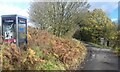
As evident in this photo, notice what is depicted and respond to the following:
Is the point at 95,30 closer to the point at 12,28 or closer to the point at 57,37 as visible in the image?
the point at 57,37

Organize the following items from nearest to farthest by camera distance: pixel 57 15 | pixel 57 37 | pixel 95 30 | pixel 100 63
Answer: pixel 100 63
pixel 57 37
pixel 57 15
pixel 95 30

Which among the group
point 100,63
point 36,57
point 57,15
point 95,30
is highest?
point 57,15

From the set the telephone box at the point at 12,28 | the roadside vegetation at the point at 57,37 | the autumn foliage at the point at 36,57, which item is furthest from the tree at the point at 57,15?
the telephone box at the point at 12,28

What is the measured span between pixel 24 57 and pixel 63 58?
192 inches

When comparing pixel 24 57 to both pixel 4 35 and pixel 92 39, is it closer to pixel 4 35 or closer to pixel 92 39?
pixel 4 35

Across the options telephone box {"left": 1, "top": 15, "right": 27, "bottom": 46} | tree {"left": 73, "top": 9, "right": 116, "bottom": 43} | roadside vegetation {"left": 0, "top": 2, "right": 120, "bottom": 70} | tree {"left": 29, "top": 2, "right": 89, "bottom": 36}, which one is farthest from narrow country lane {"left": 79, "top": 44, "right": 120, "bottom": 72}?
tree {"left": 73, "top": 9, "right": 116, "bottom": 43}

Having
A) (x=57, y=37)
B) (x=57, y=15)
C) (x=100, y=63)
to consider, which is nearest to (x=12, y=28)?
(x=100, y=63)

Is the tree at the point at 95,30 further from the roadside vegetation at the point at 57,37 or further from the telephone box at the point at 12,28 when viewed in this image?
the telephone box at the point at 12,28

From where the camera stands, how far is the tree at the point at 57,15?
94.6 ft

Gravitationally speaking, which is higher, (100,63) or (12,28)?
(12,28)

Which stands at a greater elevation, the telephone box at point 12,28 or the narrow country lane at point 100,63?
the telephone box at point 12,28

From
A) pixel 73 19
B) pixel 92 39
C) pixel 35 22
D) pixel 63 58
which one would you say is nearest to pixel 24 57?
pixel 63 58

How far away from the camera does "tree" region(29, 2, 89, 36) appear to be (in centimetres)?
2883

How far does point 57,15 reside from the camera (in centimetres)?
3134
